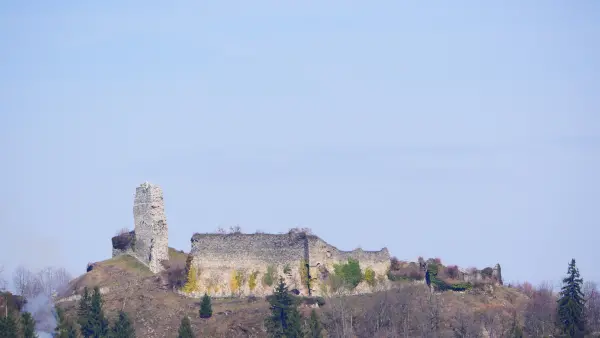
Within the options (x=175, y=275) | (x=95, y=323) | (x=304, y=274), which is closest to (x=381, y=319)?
(x=304, y=274)

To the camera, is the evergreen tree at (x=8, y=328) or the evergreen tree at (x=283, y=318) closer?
the evergreen tree at (x=8, y=328)

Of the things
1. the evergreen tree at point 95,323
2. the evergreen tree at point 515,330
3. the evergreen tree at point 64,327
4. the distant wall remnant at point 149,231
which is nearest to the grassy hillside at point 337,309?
the evergreen tree at point 515,330

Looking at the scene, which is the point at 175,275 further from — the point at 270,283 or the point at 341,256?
the point at 341,256

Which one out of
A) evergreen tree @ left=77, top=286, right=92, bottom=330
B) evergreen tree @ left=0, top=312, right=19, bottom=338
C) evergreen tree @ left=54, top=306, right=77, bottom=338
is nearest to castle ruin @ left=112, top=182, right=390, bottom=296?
evergreen tree @ left=77, top=286, right=92, bottom=330

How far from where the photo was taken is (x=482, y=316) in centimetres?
9306

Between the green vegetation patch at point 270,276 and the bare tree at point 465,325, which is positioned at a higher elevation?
the green vegetation patch at point 270,276

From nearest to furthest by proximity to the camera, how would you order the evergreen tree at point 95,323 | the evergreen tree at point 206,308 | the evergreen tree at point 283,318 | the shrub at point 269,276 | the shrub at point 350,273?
the evergreen tree at point 283,318 → the evergreen tree at point 95,323 → the evergreen tree at point 206,308 → the shrub at point 269,276 → the shrub at point 350,273

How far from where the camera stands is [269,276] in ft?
→ 317

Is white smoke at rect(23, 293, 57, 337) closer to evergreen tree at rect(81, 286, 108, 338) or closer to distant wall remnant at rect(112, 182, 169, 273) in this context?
evergreen tree at rect(81, 286, 108, 338)

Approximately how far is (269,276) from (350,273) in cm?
470

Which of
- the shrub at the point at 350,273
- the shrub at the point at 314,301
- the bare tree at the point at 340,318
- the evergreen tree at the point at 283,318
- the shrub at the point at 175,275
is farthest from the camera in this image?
the shrub at the point at 175,275

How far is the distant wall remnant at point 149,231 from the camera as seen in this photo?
98.9 metres

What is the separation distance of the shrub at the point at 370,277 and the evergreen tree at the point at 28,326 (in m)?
19.5

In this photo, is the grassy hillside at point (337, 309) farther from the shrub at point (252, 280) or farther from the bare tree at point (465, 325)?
the shrub at point (252, 280)
